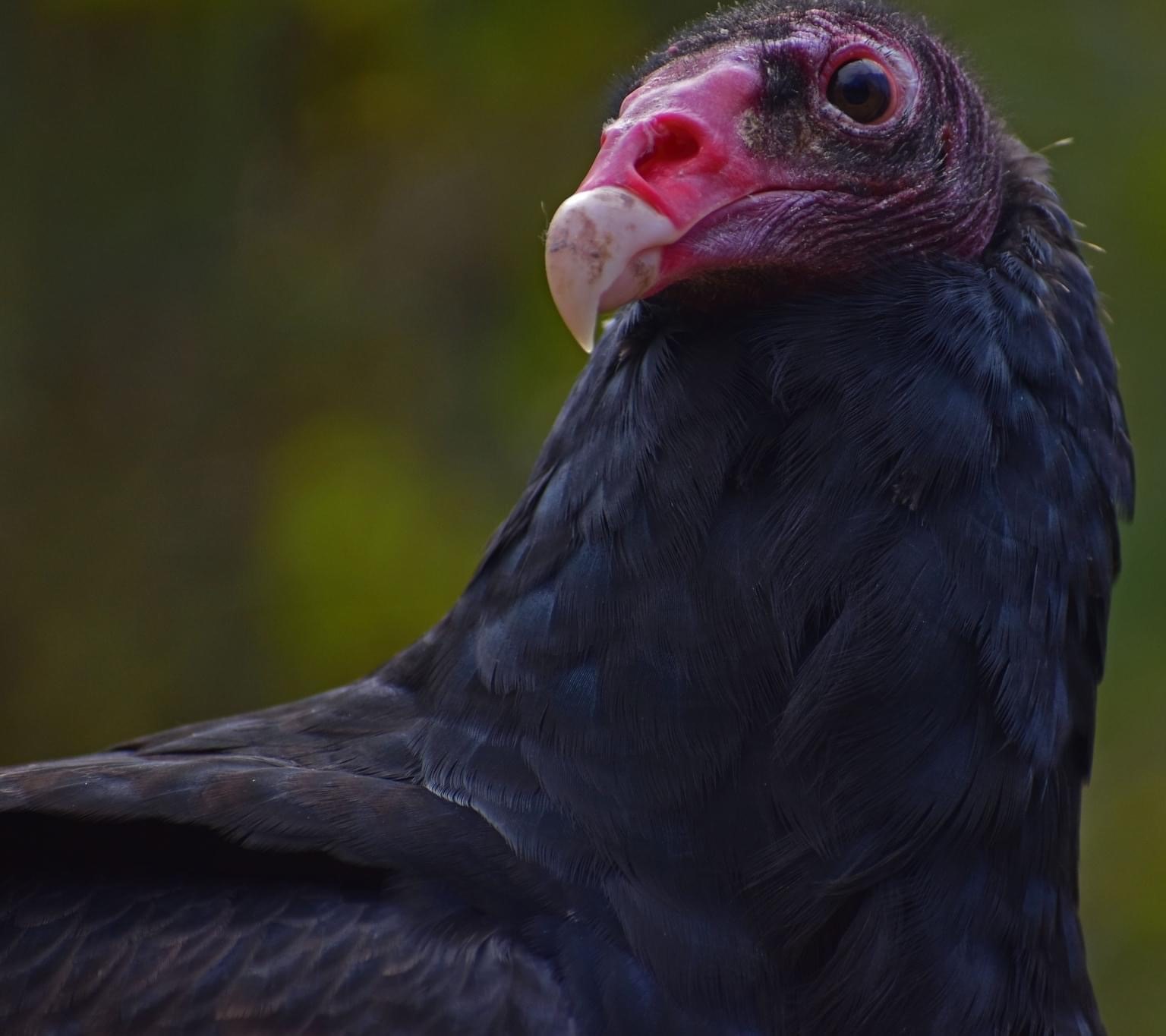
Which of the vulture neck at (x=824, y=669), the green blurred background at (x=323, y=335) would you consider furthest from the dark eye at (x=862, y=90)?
the green blurred background at (x=323, y=335)

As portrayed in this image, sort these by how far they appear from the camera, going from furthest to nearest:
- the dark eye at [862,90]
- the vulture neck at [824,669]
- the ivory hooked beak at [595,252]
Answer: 1. the dark eye at [862,90]
2. the vulture neck at [824,669]
3. the ivory hooked beak at [595,252]

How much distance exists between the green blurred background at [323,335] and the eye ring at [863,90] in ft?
12.4

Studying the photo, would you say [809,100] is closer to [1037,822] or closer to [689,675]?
[689,675]

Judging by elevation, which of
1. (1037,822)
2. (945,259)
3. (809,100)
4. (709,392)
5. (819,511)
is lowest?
(1037,822)

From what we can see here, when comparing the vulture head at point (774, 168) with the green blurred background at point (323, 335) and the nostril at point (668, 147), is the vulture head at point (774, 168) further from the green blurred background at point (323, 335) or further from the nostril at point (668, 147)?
the green blurred background at point (323, 335)

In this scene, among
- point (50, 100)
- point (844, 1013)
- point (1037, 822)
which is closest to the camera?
point (844, 1013)

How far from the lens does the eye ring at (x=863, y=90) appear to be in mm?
2607

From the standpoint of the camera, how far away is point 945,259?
268 centimetres

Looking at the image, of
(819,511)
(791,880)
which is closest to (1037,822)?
(791,880)

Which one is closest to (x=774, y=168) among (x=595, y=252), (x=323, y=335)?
(x=595, y=252)

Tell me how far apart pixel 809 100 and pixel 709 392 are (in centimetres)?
52

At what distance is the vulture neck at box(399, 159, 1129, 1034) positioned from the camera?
2.39 metres

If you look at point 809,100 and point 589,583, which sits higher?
point 809,100

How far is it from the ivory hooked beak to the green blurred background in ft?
13.3
